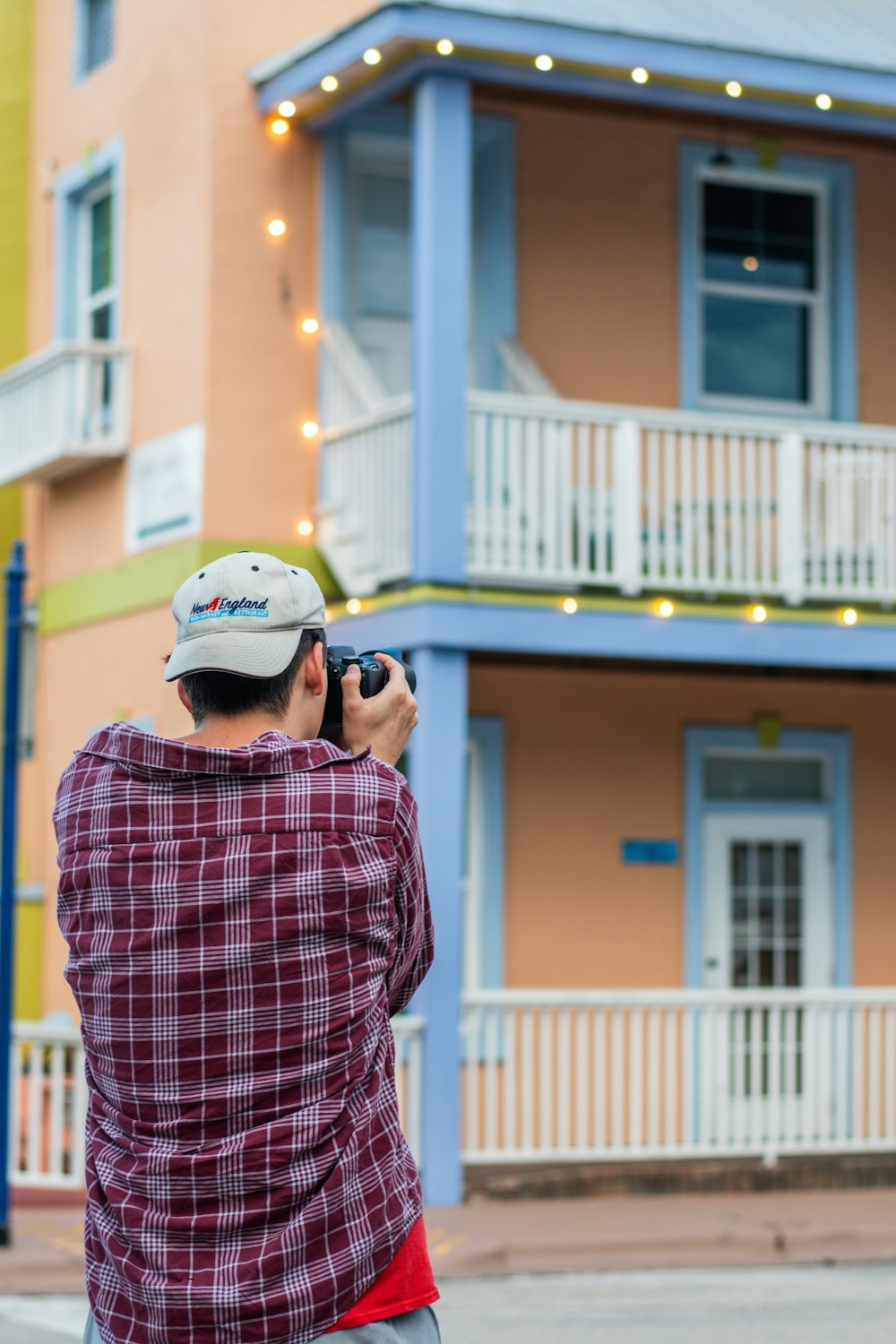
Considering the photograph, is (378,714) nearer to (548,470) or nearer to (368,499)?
(548,470)

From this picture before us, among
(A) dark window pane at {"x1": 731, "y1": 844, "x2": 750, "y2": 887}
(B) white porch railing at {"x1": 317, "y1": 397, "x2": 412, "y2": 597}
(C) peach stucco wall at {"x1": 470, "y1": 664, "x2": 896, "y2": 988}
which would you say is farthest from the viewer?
(A) dark window pane at {"x1": 731, "y1": 844, "x2": 750, "y2": 887}

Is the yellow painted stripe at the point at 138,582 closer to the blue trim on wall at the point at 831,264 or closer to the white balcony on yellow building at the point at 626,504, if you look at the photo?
the white balcony on yellow building at the point at 626,504

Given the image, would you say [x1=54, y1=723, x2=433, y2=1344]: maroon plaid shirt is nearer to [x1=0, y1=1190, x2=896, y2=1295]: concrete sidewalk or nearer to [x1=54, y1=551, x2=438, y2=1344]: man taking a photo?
[x1=54, y1=551, x2=438, y2=1344]: man taking a photo

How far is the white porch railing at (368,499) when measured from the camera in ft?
37.2

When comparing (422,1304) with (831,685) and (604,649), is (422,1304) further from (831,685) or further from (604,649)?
(831,685)

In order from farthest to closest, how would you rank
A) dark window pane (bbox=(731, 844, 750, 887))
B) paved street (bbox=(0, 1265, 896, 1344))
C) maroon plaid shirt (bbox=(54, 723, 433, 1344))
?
dark window pane (bbox=(731, 844, 750, 887))
paved street (bbox=(0, 1265, 896, 1344))
maroon plaid shirt (bbox=(54, 723, 433, 1344))

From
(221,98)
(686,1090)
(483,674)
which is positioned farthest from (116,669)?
(686,1090)

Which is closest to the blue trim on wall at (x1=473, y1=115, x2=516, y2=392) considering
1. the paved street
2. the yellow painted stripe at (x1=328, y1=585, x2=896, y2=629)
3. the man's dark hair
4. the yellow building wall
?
the yellow painted stripe at (x1=328, y1=585, x2=896, y2=629)

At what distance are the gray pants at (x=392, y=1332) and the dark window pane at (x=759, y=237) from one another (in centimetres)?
1180

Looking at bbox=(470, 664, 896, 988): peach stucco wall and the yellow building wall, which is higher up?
the yellow building wall

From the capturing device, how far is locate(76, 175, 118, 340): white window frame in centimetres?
1396

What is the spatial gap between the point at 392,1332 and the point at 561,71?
9.92m

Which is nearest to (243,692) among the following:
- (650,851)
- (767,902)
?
(650,851)

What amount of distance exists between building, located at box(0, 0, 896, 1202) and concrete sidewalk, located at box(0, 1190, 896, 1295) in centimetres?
54
